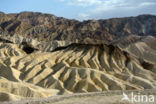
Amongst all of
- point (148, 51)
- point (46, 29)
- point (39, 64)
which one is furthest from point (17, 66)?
point (46, 29)

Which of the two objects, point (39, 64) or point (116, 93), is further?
point (39, 64)

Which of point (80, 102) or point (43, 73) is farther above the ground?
point (80, 102)

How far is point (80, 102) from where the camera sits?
2441 cm

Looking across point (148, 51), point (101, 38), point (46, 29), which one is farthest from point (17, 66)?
point (46, 29)

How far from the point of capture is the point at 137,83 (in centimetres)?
5159

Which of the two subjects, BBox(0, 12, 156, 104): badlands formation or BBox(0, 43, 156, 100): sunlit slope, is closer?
BBox(0, 12, 156, 104): badlands formation

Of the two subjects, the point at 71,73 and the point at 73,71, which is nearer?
the point at 71,73

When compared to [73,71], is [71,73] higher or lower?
lower

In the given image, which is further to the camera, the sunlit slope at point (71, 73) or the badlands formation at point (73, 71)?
the sunlit slope at point (71, 73)

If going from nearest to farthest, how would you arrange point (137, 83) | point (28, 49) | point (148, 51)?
1. point (137, 83)
2. point (28, 49)
3. point (148, 51)

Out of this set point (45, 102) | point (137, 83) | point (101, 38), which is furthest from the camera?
point (101, 38)

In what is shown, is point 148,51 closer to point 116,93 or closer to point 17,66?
point 17,66

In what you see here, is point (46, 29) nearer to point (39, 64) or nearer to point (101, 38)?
point (101, 38)

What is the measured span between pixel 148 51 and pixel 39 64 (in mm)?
61568
